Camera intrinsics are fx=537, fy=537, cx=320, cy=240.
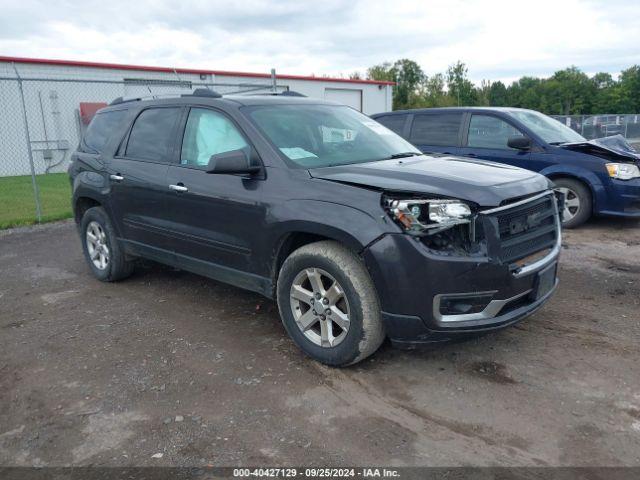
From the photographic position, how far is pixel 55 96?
62.3 feet

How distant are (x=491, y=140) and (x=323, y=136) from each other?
14.7 feet

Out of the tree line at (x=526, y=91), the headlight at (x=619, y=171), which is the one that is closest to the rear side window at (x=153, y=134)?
the headlight at (x=619, y=171)

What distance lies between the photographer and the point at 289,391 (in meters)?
3.41

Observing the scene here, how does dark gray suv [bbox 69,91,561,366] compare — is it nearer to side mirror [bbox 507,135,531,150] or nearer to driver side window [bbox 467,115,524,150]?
side mirror [bbox 507,135,531,150]

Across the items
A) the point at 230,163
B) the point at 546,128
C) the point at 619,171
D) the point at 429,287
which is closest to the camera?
the point at 429,287

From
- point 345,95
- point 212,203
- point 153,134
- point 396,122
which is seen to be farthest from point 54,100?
point 212,203

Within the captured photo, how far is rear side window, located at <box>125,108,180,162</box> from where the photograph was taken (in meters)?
4.79

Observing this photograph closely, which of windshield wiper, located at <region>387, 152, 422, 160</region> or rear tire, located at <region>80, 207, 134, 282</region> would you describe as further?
rear tire, located at <region>80, 207, 134, 282</region>

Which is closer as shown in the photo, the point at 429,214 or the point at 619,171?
the point at 429,214

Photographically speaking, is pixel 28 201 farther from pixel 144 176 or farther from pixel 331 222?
pixel 331 222

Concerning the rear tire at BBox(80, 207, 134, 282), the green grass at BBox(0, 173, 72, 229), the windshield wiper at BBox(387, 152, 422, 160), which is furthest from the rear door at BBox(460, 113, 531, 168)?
the green grass at BBox(0, 173, 72, 229)

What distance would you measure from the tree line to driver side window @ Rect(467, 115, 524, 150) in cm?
4112

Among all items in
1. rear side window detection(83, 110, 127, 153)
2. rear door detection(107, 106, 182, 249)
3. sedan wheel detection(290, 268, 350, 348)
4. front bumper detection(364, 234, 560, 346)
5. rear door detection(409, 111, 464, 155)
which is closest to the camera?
front bumper detection(364, 234, 560, 346)

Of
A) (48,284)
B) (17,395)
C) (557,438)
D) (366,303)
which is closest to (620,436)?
(557,438)
